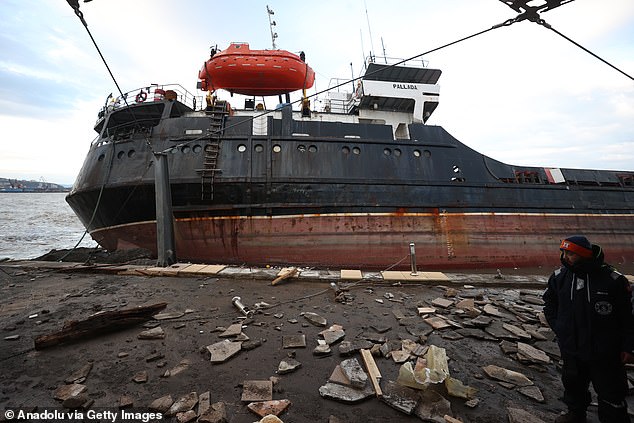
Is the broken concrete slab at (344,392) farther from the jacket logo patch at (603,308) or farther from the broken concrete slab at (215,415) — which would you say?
the jacket logo patch at (603,308)

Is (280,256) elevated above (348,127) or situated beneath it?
situated beneath

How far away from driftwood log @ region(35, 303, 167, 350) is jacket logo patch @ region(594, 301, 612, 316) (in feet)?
15.5

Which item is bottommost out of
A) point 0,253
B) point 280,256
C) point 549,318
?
point 0,253

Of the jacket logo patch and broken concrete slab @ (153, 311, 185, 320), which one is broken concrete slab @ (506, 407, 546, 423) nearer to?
the jacket logo patch

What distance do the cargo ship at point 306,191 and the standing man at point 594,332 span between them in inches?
290

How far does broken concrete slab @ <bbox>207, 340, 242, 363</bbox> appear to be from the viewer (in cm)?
274

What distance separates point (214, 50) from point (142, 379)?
41.8 ft

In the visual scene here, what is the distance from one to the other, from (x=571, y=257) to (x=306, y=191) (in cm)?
816

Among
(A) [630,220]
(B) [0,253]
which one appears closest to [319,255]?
(A) [630,220]

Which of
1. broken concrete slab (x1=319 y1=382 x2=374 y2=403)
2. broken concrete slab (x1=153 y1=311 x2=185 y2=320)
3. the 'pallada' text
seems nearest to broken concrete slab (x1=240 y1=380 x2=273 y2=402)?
broken concrete slab (x1=319 y1=382 x2=374 y2=403)

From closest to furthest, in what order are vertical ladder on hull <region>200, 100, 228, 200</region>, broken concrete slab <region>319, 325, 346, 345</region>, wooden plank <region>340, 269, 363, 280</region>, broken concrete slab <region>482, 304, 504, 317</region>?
1. broken concrete slab <region>319, 325, 346, 345</region>
2. broken concrete slab <region>482, 304, 504, 317</region>
3. wooden plank <region>340, 269, 363, 280</region>
4. vertical ladder on hull <region>200, 100, 228, 200</region>

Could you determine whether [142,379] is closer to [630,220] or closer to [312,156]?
[312,156]

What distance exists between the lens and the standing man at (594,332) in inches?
76.9

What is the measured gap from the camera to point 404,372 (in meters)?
2.31
